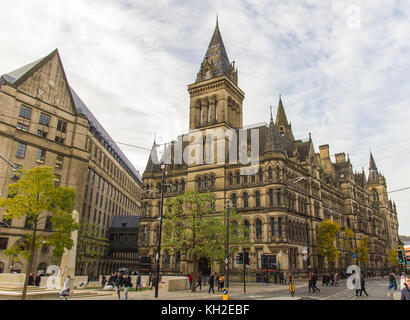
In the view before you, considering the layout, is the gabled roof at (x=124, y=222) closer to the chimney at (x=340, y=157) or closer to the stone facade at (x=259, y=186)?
the stone facade at (x=259, y=186)

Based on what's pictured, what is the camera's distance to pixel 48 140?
50688 mm

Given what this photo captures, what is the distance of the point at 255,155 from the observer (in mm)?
48875

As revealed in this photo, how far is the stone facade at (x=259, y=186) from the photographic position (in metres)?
44.6

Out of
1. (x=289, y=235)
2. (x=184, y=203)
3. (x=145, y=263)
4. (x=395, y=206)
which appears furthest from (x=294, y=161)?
(x=395, y=206)

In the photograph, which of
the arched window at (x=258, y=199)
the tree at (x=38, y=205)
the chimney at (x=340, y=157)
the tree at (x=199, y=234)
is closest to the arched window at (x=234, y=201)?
the arched window at (x=258, y=199)

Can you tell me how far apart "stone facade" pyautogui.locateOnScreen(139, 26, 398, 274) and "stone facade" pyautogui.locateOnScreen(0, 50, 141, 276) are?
12.1m

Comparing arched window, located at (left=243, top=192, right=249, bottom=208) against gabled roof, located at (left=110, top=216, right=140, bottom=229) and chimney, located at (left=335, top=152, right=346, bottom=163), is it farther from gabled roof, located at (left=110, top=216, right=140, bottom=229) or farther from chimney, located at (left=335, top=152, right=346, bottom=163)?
chimney, located at (left=335, top=152, right=346, bottom=163)

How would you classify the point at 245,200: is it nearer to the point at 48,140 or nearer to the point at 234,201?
the point at 234,201

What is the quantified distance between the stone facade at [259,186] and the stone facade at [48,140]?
12.1 metres

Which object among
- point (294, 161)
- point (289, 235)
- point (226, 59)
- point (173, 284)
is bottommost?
point (173, 284)

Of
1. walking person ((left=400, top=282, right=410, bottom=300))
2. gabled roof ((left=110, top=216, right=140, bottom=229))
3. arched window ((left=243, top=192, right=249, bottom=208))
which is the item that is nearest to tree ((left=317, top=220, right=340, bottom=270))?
arched window ((left=243, top=192, right=249, bottom=208))
